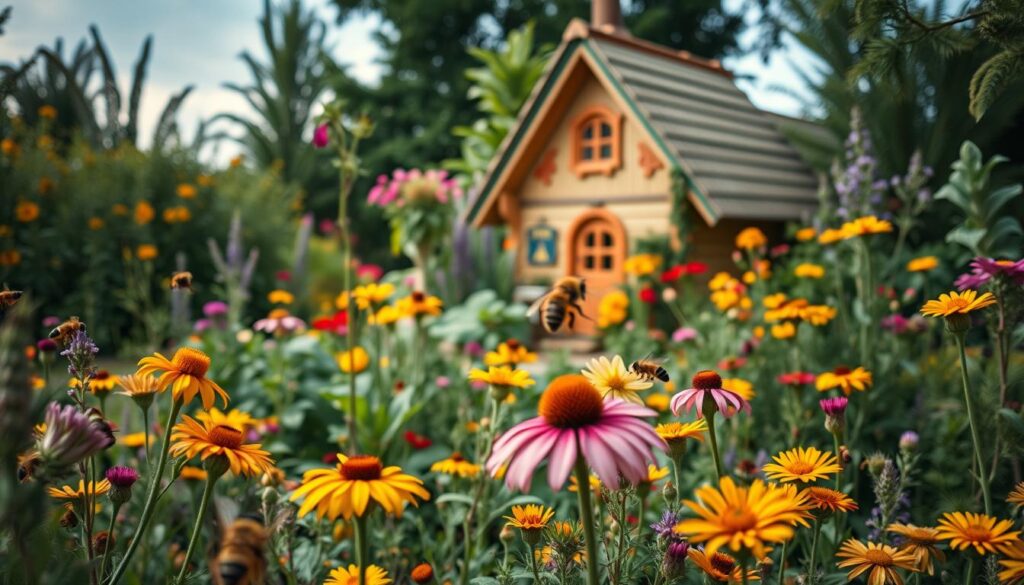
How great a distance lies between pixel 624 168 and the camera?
235 inches

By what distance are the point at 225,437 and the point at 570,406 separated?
50 centimetres

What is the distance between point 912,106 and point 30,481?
15.7 ft

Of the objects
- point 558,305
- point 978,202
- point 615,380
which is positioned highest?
point 978,202

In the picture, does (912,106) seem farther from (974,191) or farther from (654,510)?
(654,510)

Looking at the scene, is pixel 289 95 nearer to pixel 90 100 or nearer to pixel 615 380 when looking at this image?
pixel 90 100

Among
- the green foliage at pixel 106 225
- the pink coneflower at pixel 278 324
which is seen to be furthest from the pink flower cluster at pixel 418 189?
the pink coneflower at pixel 278 324

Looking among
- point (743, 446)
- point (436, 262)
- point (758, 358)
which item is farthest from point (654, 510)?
point (436, 262)

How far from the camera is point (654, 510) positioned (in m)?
2.68

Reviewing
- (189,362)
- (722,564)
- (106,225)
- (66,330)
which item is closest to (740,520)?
(722,564)

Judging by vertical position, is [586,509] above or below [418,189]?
below

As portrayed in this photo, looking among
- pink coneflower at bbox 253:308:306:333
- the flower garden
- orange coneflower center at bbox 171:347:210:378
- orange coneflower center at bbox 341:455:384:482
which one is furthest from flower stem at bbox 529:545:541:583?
pink coneflower at bbox 253:308:306:333

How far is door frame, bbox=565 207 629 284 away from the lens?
235 inches

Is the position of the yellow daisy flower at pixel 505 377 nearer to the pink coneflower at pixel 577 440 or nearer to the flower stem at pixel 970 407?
the pink coneflower at pixel 577 440

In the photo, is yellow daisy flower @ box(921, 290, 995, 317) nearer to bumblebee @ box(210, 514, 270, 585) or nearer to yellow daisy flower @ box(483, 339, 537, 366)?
yellow daisy flower @ box(483, 339, 537, 366)
